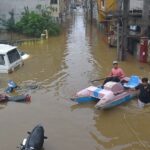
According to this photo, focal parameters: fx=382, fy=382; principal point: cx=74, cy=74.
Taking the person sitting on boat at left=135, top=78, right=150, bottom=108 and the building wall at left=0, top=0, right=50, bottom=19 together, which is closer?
the person sitting on boat at left=135, top=78, right=150, bottom=108

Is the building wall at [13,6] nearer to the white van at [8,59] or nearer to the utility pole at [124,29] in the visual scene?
the utility pole at [124,29]

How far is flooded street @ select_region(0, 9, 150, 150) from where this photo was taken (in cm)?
1200

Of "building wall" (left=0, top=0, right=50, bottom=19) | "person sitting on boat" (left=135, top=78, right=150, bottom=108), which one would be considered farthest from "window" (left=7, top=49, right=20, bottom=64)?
"building wall" (left=0, top=0, right=50, bottom=19)

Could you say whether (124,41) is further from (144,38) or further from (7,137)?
(7,137)

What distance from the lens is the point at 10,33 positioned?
35.6 m

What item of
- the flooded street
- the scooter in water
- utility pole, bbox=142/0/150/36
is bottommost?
the flooded street

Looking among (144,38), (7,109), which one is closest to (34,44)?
(144,38)

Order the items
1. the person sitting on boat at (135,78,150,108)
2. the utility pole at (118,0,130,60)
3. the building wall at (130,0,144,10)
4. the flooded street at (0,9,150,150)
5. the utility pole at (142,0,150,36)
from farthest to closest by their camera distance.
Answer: the building wall at (130,0,144,10)
the utility pole at (142,0,150,36)
the utility pole at (118,0,130,60)
the person sitting on boat at (135,78,150,108)
the flooded street at (0,9,150,150)

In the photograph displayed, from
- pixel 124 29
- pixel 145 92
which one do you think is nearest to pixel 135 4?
pixel 124 29

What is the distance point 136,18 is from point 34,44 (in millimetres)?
8233

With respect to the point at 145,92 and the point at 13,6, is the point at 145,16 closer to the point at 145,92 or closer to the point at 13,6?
the point at 145,92

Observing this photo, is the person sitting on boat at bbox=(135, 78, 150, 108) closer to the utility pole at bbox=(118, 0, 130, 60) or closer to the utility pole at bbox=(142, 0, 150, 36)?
the utility pole at bbox=(118, 0, 130, 60)

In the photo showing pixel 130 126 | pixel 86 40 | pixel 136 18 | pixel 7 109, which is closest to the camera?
pixel 130 126

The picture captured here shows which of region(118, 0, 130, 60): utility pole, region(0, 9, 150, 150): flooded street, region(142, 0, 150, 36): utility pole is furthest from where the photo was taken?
region(142, 0, 150, 36): utility pole
